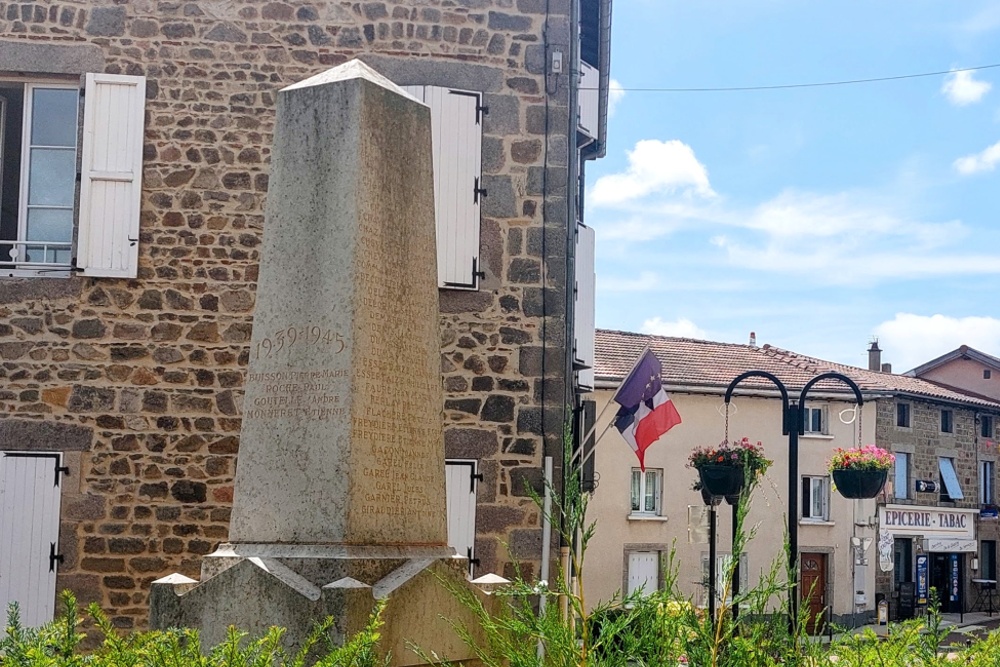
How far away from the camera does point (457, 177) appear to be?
10.4 metres

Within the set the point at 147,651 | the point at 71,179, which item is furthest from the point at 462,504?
the point at 147,651

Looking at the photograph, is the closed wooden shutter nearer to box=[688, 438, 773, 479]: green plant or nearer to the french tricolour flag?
box=[688, 438, 773, 479]: green plant

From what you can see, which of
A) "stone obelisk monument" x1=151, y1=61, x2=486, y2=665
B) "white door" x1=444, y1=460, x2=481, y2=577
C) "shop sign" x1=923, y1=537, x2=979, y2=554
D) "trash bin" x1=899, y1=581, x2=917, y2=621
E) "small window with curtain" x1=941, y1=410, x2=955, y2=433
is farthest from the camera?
"small window with curtain" x1=941, y1=410, x2=955, y2=433

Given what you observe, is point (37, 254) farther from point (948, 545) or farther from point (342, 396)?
point (948, 545)

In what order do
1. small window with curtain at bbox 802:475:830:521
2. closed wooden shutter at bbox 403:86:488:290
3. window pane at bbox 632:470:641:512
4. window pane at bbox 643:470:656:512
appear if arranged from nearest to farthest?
1. closed wooden shutter at bbox 403:86:488:290
2. window pane at bbox 632:470:641:512
3. window pane at bbox 643:470:656:512
4. small window with curtain at bbox 802:475:830:521

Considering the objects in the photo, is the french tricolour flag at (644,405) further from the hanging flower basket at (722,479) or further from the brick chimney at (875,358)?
the brick chimney at (875,358)

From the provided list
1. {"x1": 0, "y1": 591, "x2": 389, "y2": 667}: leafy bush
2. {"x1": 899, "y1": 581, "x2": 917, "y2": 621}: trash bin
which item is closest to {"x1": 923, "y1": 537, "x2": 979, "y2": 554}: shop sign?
{"x1": 899, "y1": 581, "x2": 917, "y2": 621}: trash bin

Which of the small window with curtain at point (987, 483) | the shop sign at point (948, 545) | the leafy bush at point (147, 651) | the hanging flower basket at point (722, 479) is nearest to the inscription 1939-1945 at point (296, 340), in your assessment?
the leafy bush at point (147, 651)

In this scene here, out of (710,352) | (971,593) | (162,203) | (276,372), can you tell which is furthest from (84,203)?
(971,593)

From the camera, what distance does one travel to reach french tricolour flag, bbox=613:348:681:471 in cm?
1205

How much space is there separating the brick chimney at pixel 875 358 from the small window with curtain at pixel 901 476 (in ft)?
26.5

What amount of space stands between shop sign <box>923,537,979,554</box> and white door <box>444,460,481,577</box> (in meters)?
28.7

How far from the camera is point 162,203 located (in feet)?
33.7

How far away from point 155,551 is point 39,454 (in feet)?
3.83
